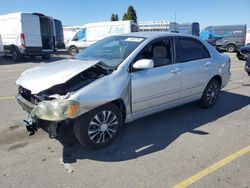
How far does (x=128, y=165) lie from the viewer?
11.7 feet

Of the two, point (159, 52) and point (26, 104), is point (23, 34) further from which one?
point (26, 104)

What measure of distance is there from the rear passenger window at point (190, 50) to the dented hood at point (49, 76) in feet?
6.07

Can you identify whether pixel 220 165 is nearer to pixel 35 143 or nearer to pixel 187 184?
pixel 187 184

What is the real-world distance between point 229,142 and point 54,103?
110 inches

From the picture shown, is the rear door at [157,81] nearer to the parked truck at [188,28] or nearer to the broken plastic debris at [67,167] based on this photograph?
the broken plastic debris at [67,167]

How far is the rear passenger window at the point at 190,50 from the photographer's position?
5.09 metres

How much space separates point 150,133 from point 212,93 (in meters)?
2.13

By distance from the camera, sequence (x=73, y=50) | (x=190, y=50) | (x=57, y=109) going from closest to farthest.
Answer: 1. (x=57, y=109)
2. (x=190, y=50)
3. (x=73, y=50)

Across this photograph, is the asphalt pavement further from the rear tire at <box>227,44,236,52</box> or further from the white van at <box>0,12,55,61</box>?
the rear tire at <box>227,44,236,52</box>

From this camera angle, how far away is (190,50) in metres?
5.36

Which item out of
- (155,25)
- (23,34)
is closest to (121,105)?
(23,34)

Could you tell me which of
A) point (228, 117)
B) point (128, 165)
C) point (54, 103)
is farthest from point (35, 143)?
point (228, 117)

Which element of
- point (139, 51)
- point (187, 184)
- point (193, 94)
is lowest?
point (187, 184)

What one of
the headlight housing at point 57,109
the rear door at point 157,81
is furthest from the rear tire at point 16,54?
the headlight housing at point 57,109
